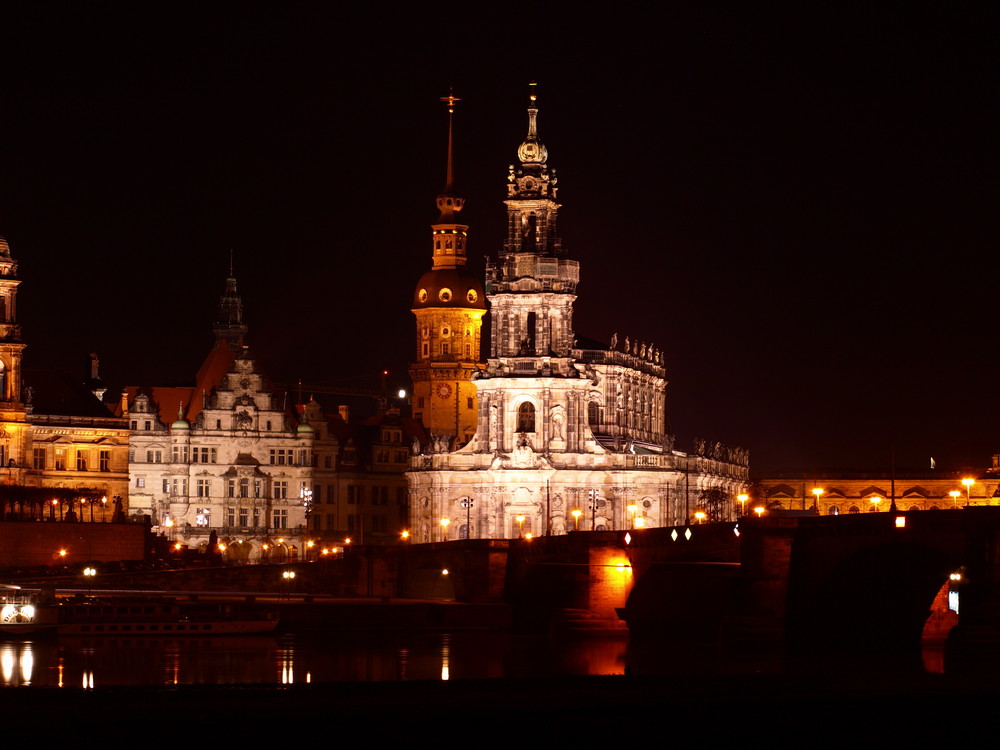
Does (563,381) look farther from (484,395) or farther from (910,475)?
(910,475)

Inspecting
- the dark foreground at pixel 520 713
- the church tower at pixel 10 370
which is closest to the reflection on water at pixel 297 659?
the dark foreground at pixel 520 713

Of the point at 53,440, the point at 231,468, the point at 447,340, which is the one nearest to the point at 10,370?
the point at 53,440

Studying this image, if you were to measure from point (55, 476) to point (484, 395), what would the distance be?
1082 inches

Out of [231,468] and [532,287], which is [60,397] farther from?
[532,287]

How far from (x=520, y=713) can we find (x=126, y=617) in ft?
140

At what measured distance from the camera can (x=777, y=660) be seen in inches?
3546

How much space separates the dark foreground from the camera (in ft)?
219

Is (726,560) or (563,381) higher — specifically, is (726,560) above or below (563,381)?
below

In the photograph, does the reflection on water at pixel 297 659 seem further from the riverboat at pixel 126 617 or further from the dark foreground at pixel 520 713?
the dark foreground at pixel 520 713

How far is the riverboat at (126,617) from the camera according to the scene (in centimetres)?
10800

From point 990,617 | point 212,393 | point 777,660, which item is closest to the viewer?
point 990,617

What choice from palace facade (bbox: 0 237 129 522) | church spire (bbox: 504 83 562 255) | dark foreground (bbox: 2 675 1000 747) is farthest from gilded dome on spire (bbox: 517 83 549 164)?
dark foreground (bbox: 2 675 1000 747)

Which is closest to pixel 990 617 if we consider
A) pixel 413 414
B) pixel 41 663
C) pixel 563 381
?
pixel 41 663

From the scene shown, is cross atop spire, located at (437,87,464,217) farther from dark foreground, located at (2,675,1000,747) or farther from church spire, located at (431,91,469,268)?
dark foreground, located at (2,675,1000,747)
